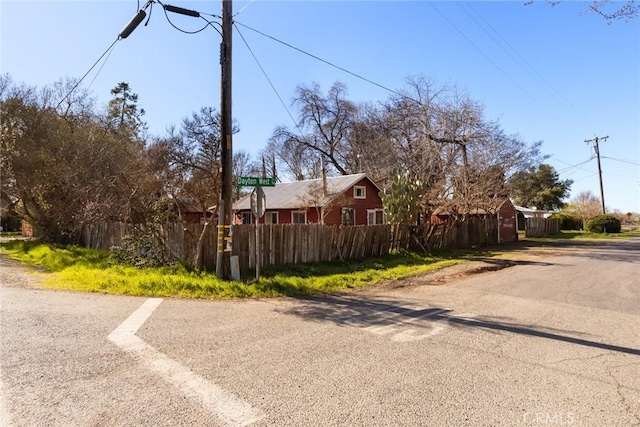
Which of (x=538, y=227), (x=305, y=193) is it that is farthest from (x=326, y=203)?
(x=538, y=227)

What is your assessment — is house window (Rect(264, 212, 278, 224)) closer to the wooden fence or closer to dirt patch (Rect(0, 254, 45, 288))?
dirt patch (Rect(0, 254, 45, 288))

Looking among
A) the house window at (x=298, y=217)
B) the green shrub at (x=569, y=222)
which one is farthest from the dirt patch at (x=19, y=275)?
the green shrub at (x=569, y=222)

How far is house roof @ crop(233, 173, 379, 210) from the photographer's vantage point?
946 inches

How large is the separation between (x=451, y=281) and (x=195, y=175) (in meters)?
9.45

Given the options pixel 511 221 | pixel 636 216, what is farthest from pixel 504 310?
pixel 636 216

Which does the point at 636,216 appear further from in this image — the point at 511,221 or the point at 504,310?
the point at 504,310

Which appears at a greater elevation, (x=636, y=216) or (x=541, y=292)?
(x=636, y=216)

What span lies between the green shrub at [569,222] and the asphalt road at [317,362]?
43824 millimetres

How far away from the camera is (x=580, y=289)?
9.80 meters

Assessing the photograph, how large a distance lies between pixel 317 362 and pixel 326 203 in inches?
740

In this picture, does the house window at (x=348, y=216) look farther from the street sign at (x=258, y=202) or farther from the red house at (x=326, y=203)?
the street sign at (x=258, y=202)

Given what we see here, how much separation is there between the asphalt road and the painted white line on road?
0.02 metres

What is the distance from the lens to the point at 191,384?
395 cm

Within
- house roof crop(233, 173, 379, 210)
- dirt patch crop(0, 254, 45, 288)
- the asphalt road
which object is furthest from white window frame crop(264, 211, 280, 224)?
the asphalt road
